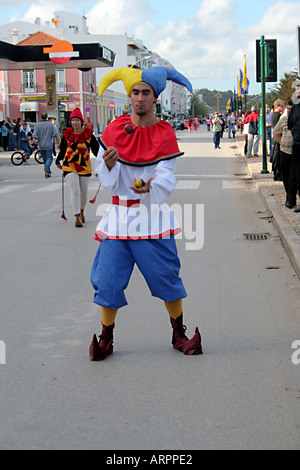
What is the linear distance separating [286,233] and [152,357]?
495 cm

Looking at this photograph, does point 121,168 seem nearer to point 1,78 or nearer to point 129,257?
point 129,257

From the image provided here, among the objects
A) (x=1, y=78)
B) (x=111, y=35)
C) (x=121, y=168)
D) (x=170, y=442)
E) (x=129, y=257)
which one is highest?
(x=111, y=35)

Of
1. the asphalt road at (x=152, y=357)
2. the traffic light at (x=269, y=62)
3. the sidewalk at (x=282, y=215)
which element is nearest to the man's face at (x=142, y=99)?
the asphalt road at (x=152, y=357)

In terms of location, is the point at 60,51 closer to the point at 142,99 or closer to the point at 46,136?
the point at 46,136

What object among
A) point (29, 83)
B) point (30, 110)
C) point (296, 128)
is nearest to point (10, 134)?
point (296, 128)

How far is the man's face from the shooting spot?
5059 mm

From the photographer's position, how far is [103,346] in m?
5.27

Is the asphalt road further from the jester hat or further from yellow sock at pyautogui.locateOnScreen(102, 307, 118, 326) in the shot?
the jester hat

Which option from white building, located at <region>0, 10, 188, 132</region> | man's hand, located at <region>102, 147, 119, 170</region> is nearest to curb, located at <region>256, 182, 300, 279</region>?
man's hand, located at <region>102, 147, 119, 170</region>

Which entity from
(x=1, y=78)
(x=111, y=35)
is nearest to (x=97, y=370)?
(x=1, y=78)

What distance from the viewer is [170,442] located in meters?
3.76

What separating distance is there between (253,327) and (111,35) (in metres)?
111

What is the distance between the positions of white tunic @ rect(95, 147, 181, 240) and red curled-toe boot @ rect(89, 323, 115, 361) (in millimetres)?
671

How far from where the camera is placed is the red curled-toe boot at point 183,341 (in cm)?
527
